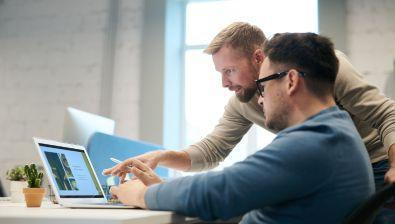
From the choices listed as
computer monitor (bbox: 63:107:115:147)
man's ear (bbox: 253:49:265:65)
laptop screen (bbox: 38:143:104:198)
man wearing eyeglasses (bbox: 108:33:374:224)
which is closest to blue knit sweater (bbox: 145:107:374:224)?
man wearing eyeglasses (bbox: 108:33:374:224)

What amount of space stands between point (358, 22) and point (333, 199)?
276 cm

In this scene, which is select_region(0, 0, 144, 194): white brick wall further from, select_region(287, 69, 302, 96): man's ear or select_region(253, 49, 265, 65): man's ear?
select_region(287, 69, 302, 96): man's ear

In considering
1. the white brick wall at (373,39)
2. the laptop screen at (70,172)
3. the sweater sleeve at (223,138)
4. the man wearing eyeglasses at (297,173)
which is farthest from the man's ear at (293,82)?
the white brick wall at (373,39)

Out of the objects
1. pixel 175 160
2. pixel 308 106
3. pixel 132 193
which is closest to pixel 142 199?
pixel 132 193

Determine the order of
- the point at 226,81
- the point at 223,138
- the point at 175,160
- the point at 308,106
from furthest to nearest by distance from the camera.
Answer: the point at 223,138
the point at 226,81
the point at 175,160
the point at 308,106

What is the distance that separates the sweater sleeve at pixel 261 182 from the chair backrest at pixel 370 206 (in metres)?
0.10

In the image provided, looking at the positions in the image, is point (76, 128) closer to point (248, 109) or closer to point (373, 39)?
point (248, 109)

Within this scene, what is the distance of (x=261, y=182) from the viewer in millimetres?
994

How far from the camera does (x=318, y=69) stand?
47.4 inches

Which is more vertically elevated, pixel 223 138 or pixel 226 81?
pixel 226 81

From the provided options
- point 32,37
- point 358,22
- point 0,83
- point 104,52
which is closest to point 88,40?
point 104,52

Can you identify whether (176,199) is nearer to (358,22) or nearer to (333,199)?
(333,199)

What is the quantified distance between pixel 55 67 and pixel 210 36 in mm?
1362

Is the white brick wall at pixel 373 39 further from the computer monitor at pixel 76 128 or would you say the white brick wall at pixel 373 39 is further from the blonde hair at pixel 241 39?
the computer monitor at pixel 76 128
